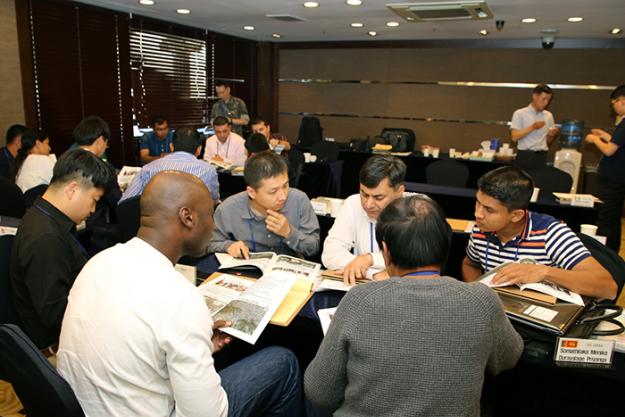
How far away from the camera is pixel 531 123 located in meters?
5.89

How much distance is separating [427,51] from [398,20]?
8.52 ft

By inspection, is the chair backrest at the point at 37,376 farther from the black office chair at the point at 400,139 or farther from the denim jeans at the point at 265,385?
the black office chair at the point at 400,139

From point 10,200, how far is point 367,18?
470 cm

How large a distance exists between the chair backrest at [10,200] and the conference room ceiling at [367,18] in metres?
3.13

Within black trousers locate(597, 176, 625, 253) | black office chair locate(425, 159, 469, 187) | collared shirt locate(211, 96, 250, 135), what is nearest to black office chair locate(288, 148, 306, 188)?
black office chair locate(425, 159, 469, 187)

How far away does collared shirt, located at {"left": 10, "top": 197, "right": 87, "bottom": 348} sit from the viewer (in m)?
1.65

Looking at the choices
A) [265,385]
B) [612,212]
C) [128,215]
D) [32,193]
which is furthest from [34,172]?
[612,212]

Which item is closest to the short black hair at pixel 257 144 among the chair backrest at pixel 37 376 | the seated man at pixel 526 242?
the seated man at pixel 526 242

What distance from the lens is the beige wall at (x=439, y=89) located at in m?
→ 7.75

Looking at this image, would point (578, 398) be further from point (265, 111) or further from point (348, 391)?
point (265, 111)

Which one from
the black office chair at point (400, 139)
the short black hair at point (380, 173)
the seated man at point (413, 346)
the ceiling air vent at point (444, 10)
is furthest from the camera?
the black office chair at point (400, 139)

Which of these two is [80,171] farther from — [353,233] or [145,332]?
[353,233]

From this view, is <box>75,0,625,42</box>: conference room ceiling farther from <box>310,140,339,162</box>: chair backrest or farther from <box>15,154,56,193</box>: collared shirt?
<box>15,154,56,193</box>: collared shirt

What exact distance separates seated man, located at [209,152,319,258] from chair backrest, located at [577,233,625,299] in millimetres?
1270
